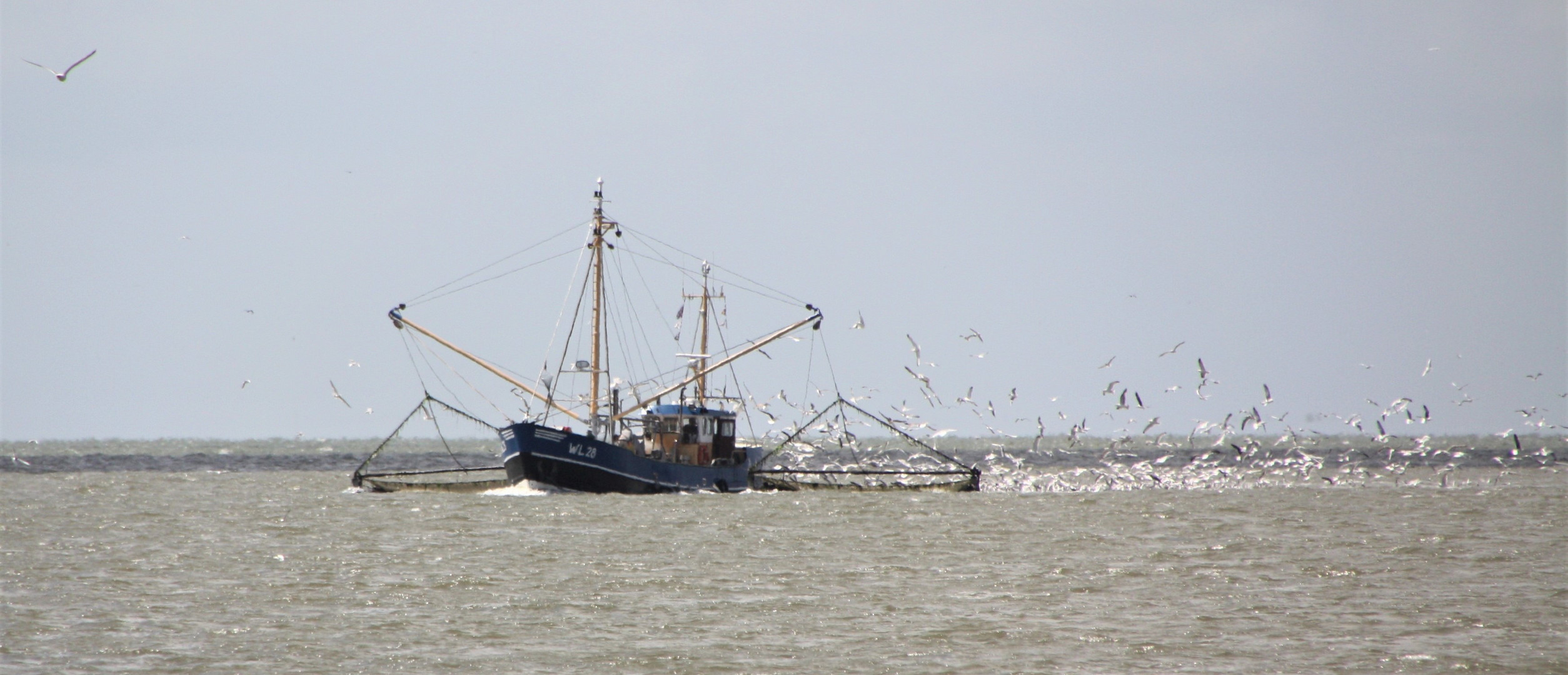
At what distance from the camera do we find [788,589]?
22844 millimetres

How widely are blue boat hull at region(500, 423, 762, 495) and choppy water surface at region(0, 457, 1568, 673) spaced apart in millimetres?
5051

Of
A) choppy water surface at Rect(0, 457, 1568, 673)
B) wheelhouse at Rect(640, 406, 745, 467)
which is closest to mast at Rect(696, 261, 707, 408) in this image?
wheelhouse at Rect(640, 406, 745, 467)

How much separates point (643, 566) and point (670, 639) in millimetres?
7728

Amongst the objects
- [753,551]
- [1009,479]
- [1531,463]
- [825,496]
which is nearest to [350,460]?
[1009,479]

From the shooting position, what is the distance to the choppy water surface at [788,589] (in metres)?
17.1

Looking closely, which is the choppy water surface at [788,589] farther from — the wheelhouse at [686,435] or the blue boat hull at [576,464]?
the wheelhouse at [686,435]

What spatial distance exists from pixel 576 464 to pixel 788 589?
24.1 metres

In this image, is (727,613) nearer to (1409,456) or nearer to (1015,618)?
(1015,618)

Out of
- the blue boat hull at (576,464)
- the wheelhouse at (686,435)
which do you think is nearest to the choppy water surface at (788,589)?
the blue boat hull at (576,464)

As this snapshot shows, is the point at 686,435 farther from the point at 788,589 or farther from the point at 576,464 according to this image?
the point at 788,589

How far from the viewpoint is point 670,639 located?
1819 cm

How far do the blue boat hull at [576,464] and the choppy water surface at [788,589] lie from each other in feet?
16.6

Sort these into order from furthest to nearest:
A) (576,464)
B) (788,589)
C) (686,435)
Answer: (686,435) < (576,464) < (788,589)

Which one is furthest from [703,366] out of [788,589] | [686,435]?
[788,589]
